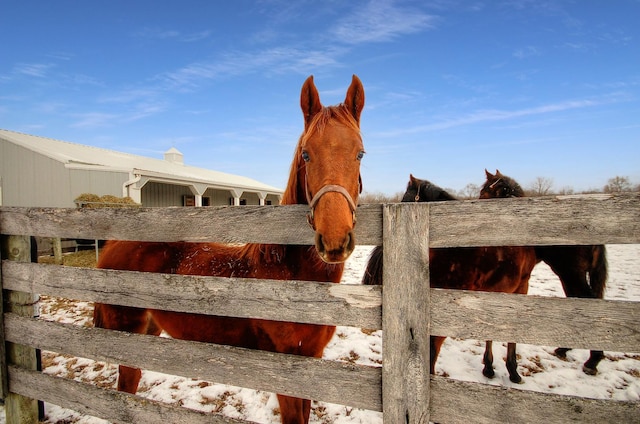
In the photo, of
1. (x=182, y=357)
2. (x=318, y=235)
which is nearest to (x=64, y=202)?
(x=182, y=357)

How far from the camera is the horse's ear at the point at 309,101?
1.80m

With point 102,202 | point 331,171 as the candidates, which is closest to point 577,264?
point 331,171

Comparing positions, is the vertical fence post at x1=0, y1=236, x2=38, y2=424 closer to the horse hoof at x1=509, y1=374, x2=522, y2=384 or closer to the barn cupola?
the horse hoof at x1=509, y1=374, x2=522, y2=384

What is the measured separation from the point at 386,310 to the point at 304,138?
98cm

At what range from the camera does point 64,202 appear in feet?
41.4

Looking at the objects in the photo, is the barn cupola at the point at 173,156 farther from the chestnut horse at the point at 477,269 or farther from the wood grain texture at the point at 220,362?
the chestnut horse at the point at 477,269

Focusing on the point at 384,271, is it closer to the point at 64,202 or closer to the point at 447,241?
the point at 447,241

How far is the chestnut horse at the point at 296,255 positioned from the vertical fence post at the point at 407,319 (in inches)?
9.5

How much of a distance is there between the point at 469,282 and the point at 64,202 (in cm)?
1595

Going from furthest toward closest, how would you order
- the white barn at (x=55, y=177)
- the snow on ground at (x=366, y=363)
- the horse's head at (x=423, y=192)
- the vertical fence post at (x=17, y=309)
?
the white barn at (x=55, y=177) < the horse's head at (x=423, y=192) < the snow on ground at (x=366, y=363) < the vertical fence post at (x=17, y=309)

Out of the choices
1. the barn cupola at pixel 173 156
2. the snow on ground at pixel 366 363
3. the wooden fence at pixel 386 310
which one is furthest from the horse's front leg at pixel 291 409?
the barn cupola at pixel 173 156

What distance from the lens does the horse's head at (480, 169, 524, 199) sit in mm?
3447

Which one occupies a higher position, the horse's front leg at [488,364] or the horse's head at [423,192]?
the horse's head at [423,192]

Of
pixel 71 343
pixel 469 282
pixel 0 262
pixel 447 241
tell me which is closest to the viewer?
pixel 447 241
